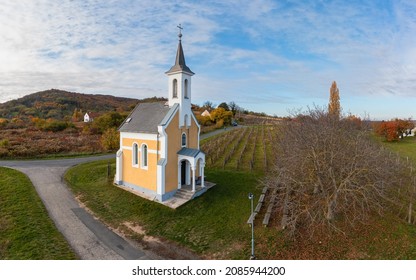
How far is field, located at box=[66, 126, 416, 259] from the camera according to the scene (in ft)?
41.3

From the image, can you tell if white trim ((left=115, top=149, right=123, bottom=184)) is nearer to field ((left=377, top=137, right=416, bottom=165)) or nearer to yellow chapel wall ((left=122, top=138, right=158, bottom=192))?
yellow chapel wall ((left=122, top=138, right=158, bottom=192))

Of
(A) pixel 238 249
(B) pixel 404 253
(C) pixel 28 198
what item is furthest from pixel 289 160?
(C) pixel 28 198

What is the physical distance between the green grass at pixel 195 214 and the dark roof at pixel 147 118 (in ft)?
16.7

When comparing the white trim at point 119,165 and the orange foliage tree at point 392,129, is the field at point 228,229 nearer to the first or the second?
the white trim at point 119,165

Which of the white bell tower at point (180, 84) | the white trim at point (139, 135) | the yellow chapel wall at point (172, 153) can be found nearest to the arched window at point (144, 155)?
the white trim at point (139, 135)

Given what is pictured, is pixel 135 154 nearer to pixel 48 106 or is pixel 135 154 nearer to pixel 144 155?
pixel 144 155

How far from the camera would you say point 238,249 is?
1303 cm

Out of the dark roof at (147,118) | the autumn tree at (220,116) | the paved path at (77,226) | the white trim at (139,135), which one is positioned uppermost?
the autumn tree at (220,116)

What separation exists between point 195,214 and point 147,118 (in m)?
8.43

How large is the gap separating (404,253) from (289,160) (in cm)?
684

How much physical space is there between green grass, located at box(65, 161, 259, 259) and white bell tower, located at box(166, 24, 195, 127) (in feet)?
20.9

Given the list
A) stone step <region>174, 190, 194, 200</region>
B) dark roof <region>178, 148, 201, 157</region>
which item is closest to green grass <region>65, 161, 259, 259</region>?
stone step <region>174, 190, 194, 200</region>

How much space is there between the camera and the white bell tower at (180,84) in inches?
762

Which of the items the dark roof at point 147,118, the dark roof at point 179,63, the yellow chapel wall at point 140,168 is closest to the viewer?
the yellow chapel wall at point 140,168
